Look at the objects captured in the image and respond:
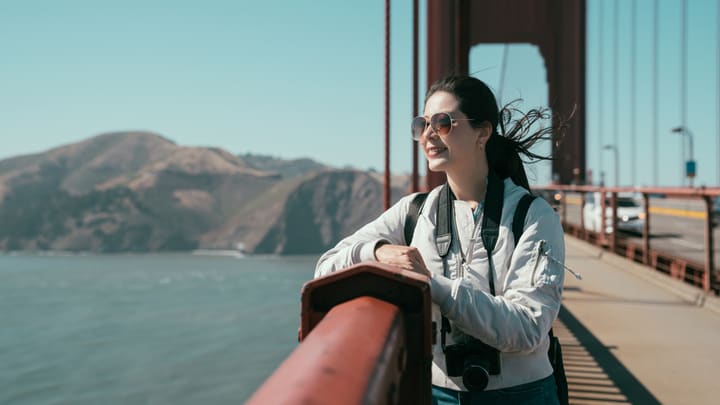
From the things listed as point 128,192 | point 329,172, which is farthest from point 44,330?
point 329,172

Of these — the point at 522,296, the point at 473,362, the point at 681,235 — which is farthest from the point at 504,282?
the point at 681,235

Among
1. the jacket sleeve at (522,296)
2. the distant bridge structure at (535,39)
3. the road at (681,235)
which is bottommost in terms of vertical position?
the road at (681,235)

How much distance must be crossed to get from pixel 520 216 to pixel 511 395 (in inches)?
15.6

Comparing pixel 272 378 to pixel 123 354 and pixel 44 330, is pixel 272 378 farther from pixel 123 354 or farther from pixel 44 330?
pixel 44 330

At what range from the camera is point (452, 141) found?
1.54 metres

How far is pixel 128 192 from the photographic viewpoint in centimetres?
18988

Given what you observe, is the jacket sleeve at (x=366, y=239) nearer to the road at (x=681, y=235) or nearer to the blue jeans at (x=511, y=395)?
the blue jeans at (x=511, y=395)

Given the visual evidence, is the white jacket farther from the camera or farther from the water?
the water

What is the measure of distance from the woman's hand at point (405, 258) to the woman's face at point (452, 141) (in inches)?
11.2

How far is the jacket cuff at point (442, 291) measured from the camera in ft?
4.02

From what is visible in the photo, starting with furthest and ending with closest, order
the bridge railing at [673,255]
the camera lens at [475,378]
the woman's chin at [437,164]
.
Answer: the bridge railing at [673,255] < the woman's chin at [437,164] < the camera lens at [475,378]

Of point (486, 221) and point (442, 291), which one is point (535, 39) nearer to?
point (486, 221)

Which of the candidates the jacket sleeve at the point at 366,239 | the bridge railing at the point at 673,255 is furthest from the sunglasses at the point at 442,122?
the bridge railing at the point at 673,255

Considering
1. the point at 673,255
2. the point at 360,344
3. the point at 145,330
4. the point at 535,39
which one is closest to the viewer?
the point at 360,344
